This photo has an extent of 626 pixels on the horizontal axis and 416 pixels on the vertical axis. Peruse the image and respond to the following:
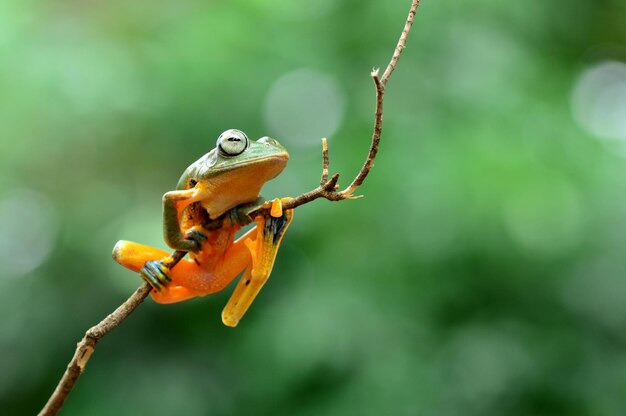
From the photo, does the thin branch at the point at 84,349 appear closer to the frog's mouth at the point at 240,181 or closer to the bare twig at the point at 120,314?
the bare twig at the point at 120,314

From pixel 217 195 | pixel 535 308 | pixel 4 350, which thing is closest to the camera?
pixel 217 195

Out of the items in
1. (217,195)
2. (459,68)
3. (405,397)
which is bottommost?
(405,397)

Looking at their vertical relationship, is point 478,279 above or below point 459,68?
below

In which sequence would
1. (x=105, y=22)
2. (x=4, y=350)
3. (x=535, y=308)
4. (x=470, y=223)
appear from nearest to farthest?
1. (x=470, y=223)
2. (x=535, y=308)
3. (x=4, y=350)
4. (x=105, y=22)

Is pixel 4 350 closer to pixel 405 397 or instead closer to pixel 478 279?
pixel 405 397

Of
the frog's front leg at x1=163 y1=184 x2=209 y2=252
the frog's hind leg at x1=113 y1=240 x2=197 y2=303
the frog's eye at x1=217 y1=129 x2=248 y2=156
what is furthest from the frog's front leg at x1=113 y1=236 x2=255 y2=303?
the frog's eye at x1=217 y1=129 x2=248 y2=156

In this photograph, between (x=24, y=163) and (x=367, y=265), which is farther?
(x=24, y=163)

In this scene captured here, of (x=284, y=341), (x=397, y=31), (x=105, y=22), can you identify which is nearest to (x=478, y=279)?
(x=284, y=341)

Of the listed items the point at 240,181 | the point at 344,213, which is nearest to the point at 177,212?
the point at 240,181
